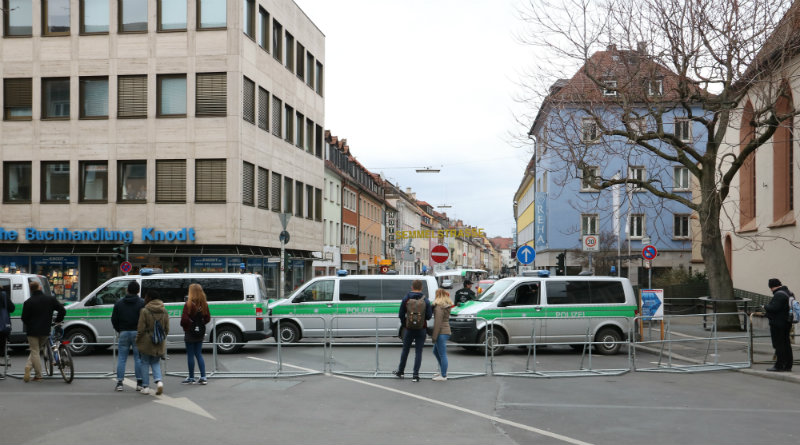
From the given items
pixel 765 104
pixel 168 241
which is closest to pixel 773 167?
pixel 765 104

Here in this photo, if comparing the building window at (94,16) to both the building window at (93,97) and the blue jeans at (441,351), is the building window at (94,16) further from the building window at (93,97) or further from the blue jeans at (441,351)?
the blue jeans at (441,351)

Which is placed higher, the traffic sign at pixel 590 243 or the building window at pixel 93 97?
the building window at pixel 93 97

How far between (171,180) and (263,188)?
15.8 feet

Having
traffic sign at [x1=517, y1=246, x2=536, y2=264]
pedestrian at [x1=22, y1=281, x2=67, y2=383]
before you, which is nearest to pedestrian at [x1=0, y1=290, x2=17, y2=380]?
pedestrian at [x1=22, y1=281, x2=67, y2=383]

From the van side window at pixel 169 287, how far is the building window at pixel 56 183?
1721 cm

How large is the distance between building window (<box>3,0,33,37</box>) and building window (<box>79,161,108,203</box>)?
616 cm

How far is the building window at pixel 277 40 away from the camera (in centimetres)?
3858

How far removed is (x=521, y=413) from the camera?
1019 cm

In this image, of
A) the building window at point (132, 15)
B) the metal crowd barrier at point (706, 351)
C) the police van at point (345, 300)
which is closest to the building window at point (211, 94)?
the building window at point (132, 15)

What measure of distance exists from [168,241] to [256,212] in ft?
13.8

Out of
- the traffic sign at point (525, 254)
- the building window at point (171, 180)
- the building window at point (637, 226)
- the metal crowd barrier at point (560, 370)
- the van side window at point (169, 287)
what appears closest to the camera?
the metal crowd barrier at point (560, 370)

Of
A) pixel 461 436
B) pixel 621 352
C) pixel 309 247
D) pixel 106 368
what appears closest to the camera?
pixel 461 436

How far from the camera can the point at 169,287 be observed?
18.9 meters

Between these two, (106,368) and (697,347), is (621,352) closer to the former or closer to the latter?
(697,347)
